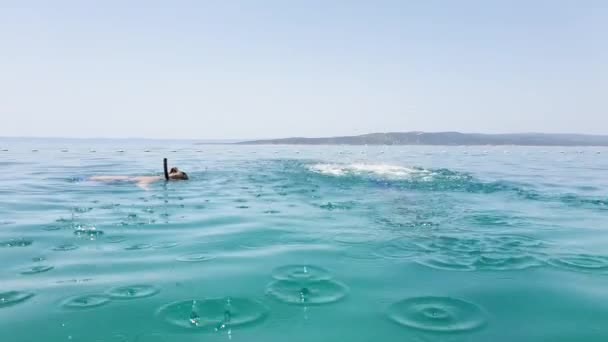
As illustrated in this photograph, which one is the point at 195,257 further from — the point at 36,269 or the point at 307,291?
the point at 307,291

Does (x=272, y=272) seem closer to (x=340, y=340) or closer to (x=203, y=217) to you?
(x=340, y=340)

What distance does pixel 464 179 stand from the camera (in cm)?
2416

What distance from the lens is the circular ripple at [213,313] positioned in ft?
17.1

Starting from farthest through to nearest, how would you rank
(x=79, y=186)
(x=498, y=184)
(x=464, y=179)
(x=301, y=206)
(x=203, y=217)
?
(x=464, y=179), (x=498, y=184), (x=79, y=186), (x=301, y=206), (x=203, y=217)

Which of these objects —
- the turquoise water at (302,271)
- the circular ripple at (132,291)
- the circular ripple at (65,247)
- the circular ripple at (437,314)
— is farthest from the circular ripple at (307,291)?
→ the circular ripple at (65,247)

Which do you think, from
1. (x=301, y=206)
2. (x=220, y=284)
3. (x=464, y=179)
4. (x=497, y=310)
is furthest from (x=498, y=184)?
(x=220, y=284)

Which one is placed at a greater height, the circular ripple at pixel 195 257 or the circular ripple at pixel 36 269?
the circular ripple at pixel 36 269

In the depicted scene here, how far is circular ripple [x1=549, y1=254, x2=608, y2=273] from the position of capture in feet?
25.1

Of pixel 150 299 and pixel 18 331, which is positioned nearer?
pixel 18 331

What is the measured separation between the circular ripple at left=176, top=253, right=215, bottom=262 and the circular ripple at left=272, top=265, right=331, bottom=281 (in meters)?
1.68

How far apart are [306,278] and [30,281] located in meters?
4.72

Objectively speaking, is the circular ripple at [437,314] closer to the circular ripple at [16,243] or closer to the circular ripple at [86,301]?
the circular ripple at [86,301]

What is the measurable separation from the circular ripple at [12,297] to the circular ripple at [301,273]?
3.86 m

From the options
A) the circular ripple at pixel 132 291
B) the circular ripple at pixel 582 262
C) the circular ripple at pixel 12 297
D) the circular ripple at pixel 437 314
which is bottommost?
the circular ripple at pixel 582 262
